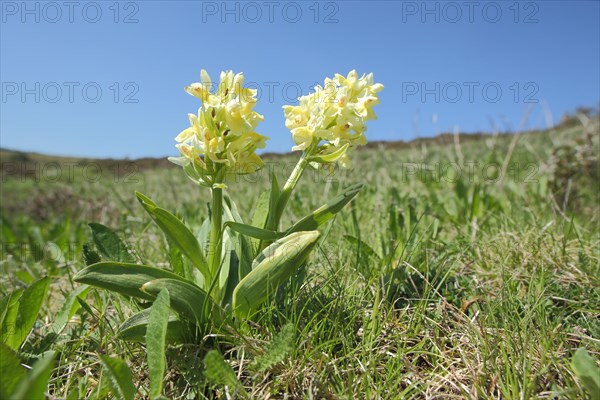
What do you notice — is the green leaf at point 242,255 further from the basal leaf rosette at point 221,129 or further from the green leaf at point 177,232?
the basal leaf rosette at point 221,129

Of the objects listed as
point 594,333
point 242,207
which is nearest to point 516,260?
point 594,333

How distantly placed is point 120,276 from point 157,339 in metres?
0.28

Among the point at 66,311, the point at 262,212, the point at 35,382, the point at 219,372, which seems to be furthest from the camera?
the point at 262,212

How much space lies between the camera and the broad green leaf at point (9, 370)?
1.08m

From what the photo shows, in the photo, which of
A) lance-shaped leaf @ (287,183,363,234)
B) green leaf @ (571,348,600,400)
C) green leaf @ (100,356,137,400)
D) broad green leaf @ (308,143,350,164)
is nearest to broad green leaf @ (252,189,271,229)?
lance-shaped leaf @ (287,183,363,234)

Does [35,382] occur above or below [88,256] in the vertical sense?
below

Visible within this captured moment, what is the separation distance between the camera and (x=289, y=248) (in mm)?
1479

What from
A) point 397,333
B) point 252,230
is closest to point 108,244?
point 252,230

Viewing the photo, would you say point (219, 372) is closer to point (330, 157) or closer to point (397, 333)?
point (397, 333)

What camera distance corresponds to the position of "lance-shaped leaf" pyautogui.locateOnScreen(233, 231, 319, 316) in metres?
1.47

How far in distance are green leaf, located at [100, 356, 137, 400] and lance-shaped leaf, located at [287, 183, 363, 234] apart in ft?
2.20

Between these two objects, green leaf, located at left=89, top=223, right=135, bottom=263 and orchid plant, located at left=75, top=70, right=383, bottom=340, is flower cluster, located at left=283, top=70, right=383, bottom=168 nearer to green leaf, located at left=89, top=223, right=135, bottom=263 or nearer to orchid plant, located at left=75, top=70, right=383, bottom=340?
orchid plant, located at left=75, top=70, right=383, bottom=340

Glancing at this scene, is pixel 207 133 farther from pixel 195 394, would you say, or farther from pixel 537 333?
pixel 537 333

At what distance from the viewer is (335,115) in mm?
1579
